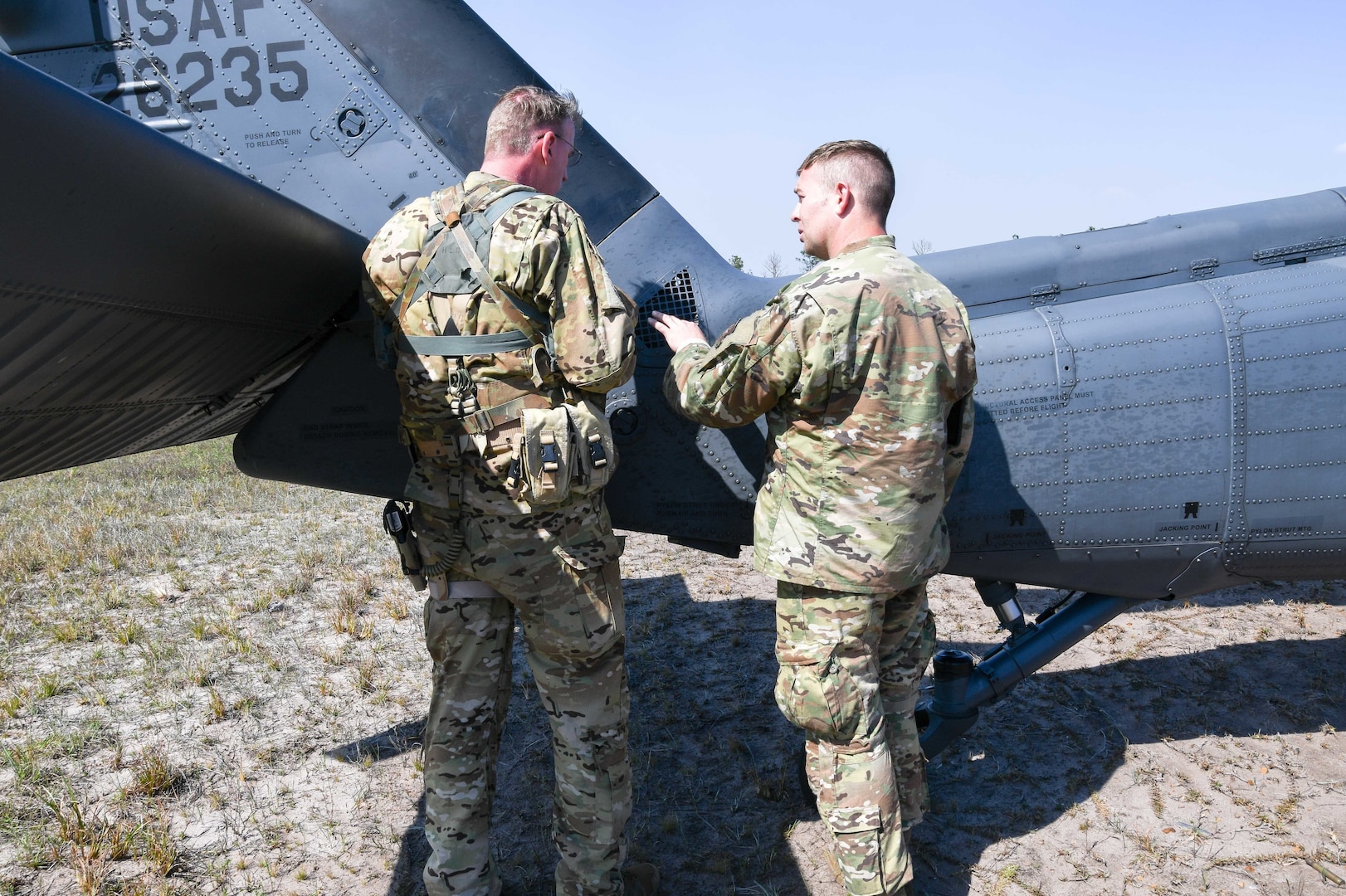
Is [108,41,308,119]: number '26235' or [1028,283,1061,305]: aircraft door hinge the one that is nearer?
[108,41,308,119]: number '26235'

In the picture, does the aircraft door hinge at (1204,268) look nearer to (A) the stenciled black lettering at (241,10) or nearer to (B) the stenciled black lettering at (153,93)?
(A) the stenciled black lettering at (241,10)

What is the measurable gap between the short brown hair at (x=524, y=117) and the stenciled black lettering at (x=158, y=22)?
140 centimetres

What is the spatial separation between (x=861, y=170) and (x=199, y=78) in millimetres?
2596

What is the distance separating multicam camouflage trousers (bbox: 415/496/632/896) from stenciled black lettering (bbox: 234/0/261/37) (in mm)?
2045

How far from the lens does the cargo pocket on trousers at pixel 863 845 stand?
2539 mm

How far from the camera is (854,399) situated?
249 centimetres

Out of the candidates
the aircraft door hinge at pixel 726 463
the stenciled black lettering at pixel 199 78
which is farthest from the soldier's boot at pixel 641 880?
the stenciled black lettering at pixel 199 78

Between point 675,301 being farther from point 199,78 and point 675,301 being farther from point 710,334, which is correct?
point 199,78

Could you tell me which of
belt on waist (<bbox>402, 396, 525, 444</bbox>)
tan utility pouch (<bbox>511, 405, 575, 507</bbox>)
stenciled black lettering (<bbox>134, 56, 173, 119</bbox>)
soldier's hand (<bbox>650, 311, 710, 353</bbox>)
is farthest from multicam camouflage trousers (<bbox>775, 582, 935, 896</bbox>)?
stenciled black lettering (<bbox>134, 56, 173, 119</bbox>)

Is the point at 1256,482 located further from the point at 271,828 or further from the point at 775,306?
the point at 271,828

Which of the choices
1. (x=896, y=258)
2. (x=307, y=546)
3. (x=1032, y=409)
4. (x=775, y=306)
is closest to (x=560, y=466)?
(x=775, y=306)

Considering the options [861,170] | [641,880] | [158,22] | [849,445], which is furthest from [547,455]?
[158,22]

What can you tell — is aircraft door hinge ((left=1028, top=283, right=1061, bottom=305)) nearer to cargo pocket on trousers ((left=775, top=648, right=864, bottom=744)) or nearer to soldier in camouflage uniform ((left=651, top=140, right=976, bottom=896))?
soldier in camouflage uniform ((left=651, top=140, right=976, bottom=896))

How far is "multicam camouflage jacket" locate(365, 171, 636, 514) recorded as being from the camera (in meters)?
2.39
